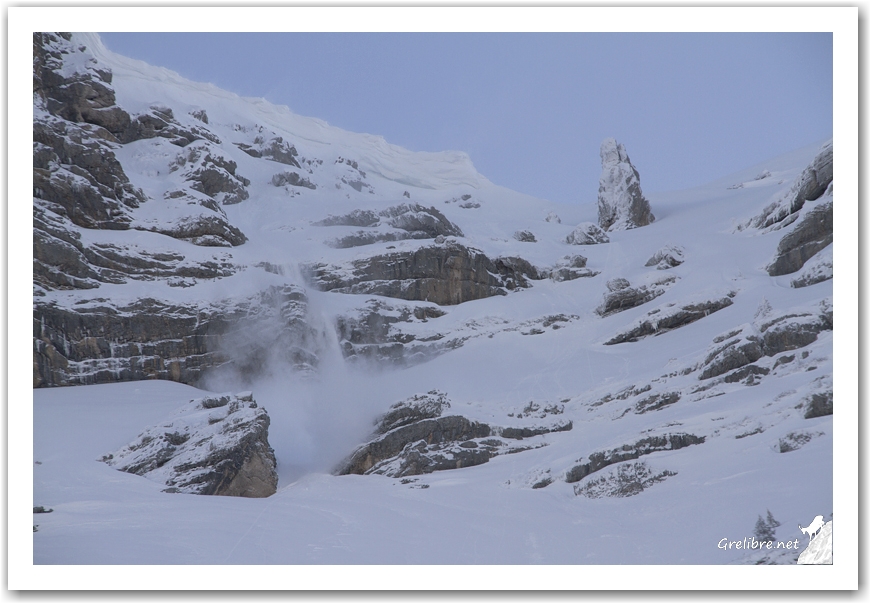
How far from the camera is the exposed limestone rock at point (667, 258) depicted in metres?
50.5

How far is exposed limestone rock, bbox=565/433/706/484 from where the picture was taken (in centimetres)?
2346

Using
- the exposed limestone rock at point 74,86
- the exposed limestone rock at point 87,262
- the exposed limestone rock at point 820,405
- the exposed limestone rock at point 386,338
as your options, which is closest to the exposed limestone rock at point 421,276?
the exposed limestone rock at point 386,338

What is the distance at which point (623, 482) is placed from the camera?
68.9 ft

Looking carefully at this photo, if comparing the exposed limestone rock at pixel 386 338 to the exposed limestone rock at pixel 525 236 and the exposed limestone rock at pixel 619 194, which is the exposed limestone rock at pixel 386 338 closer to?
the exposed limestone rock at pixel 525 236

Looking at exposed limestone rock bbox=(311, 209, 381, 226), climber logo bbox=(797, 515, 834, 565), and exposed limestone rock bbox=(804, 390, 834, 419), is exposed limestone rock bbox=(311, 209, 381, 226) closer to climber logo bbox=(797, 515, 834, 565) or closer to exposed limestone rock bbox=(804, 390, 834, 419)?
exposed limestone rock bbox=(804, 390, 834, 419)

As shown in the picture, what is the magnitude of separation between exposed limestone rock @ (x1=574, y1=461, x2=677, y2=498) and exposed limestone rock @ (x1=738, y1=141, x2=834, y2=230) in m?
29.1

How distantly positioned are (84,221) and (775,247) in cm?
4318

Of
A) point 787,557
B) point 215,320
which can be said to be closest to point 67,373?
point 215,320

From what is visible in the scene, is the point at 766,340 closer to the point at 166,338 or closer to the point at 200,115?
the point at 166,338

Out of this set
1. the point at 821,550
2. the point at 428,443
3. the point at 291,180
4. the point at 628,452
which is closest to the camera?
the point at 821,550

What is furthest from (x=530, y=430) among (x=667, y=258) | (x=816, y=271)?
(x=667, y=258)

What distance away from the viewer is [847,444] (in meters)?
15.4

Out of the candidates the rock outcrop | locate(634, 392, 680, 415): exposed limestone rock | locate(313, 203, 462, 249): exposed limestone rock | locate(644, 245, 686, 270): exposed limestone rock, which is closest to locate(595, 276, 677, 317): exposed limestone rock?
locate(644, 245, 686, 270): exposed limestone rock

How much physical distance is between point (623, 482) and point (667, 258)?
108 feet
